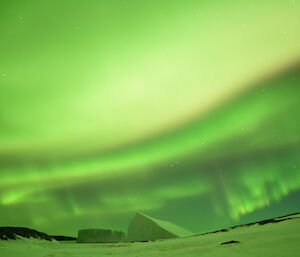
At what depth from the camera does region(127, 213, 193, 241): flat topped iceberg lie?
117ft

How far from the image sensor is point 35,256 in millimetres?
10945

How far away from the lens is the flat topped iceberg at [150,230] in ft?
117

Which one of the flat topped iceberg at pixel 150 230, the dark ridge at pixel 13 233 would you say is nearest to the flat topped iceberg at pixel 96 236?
the flat topped iceberg at pixel 150 230

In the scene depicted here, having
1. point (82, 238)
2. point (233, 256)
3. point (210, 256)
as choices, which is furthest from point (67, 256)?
point (82, 238)

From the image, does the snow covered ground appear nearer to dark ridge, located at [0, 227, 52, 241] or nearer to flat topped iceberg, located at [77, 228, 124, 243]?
dark ridge, located at [0, 227, 52, 241]

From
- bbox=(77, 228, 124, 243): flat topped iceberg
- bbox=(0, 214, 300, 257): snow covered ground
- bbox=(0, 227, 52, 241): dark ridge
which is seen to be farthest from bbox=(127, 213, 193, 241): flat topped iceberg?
bbox=(0, 214, 300, 257): snow covered ground

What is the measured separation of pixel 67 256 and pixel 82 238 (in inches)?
1246

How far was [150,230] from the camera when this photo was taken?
37906 mm

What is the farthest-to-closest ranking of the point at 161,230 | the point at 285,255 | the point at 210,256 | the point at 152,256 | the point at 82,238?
the point at 82,238
the point at 161,230
the point at 152,256
the point at 210,256
the point at 285,255

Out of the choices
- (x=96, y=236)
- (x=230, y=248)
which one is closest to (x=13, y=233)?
(x=96, y=236)

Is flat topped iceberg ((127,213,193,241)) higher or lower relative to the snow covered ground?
higher

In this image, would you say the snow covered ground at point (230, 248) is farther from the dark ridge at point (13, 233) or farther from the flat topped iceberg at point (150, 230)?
the flat topped iceberg at point (150, 230)

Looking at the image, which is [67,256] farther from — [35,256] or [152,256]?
[152,256]

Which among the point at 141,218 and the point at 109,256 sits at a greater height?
the point at 141,218
